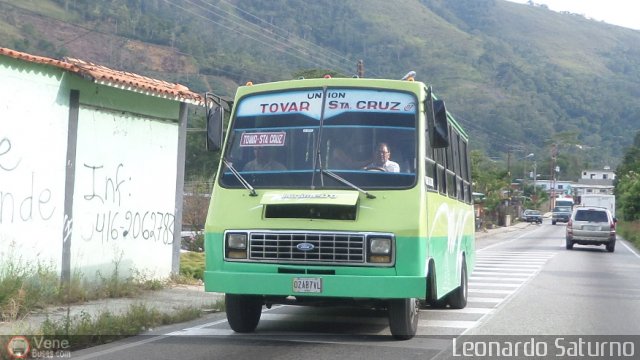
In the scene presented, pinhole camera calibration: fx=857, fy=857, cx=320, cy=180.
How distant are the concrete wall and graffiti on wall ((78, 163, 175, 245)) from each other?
0.02 m

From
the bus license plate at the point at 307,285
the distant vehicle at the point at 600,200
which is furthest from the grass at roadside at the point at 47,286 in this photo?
the distant vehicle at the point at 600,200

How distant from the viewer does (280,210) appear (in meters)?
9.59

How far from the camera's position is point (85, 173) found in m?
13.7

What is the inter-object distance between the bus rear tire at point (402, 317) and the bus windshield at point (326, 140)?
131 centimetres

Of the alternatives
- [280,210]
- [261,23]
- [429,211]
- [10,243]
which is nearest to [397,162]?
[429,211]

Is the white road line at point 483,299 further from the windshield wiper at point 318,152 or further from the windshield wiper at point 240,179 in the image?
the windshield wiper at point 240,179

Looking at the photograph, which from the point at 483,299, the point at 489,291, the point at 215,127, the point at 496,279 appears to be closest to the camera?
the point at 215,127

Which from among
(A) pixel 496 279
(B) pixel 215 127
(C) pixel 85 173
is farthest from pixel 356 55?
(B) pixel 215 127

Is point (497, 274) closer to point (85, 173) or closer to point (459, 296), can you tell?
point (459, 296)

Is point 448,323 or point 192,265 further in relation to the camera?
point 192,265

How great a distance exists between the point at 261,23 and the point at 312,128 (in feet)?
403

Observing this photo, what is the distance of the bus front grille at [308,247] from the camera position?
30.6ft

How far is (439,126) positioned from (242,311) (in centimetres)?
325

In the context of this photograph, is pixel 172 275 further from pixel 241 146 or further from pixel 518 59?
pixel 518 59
